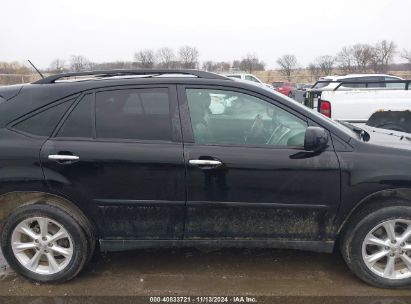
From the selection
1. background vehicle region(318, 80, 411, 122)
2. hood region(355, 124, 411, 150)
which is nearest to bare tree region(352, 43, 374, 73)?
background vehicle region(318, 80, 411, 122)

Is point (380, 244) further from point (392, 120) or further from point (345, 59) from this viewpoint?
point (345, 59)

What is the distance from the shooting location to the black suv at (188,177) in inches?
116

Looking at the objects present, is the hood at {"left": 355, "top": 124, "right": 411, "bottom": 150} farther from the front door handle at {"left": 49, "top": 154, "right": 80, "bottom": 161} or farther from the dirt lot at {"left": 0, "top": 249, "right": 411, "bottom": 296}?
the front door handle at {"left": 49, "top": 154, "right": 80, "bottom": 161}

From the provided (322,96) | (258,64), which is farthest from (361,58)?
(322,96)

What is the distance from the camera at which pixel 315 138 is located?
9.19ft

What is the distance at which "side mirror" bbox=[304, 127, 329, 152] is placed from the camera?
280 cm

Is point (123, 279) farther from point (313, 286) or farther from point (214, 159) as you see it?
point (313, 286)

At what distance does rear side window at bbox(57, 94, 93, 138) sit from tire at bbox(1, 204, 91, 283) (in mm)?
620

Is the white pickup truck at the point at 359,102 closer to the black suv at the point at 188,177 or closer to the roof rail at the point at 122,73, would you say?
the black suv at the point at 188,177

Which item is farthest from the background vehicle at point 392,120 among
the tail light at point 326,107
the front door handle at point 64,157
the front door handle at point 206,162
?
the front door handle at point 64,157

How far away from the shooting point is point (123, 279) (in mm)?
3291

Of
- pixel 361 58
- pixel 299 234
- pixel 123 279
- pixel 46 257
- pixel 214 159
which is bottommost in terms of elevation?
pixel 123 279

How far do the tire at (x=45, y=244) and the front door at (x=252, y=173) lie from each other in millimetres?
944

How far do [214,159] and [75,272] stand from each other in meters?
1.53
